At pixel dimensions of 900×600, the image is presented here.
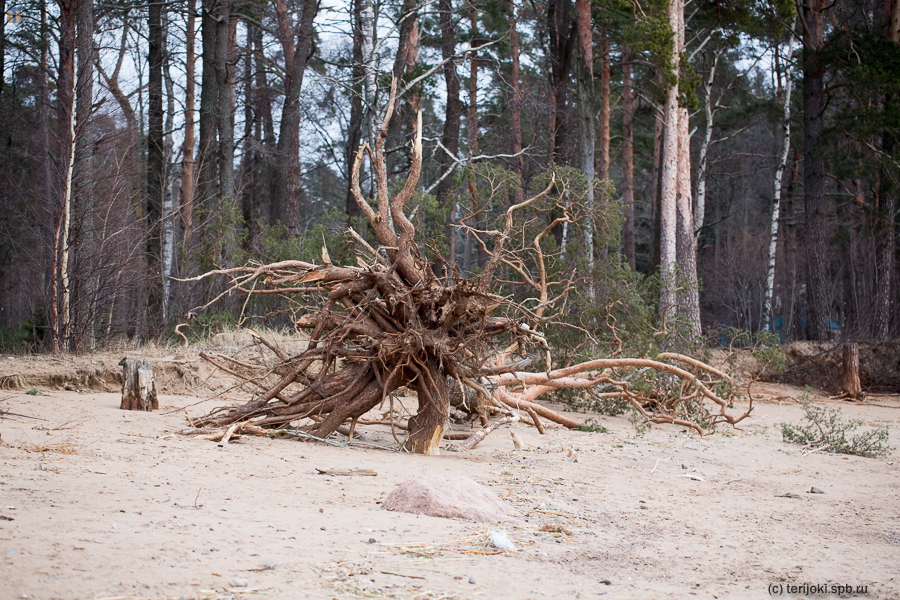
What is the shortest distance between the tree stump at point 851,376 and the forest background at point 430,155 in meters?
2.26

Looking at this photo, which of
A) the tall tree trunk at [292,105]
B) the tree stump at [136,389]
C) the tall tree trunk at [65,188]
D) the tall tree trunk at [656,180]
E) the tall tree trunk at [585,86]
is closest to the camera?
the tree stump at [136,389]

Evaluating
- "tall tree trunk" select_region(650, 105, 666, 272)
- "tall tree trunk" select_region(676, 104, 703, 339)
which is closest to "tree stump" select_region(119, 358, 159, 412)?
"tall tree trunk" select_region(676, 104, 703, 339)

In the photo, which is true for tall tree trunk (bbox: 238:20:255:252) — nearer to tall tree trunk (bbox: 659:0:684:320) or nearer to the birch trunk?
the birch trunk

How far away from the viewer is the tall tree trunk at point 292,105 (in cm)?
1741

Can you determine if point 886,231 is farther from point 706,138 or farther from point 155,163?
point 155,163

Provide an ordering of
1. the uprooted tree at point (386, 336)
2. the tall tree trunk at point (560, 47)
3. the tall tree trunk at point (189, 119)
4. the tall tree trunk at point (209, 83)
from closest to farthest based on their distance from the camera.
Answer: the uprooted tree at point (386, 336)
the tall tree trunk at point (209, 83)
the tall tree trunk at point (560, 47)
the tall tree trunk at point (189, 119)

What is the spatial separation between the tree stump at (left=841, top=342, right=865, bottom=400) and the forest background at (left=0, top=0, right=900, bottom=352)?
2.26 metres

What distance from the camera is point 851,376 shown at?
14.1 metres

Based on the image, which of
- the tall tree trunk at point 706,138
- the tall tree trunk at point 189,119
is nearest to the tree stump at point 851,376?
the tall tree trunk at point 706,138

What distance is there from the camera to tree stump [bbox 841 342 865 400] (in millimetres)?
13961

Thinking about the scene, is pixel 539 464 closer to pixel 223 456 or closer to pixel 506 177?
pixel 223 456

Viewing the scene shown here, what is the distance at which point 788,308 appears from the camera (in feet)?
82.0

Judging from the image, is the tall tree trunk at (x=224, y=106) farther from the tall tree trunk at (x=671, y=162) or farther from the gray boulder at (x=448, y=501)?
the gray boulder at (x=448, y=501)

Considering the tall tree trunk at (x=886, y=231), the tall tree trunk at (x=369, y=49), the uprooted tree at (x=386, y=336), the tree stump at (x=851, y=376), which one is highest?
the tall tree trunk at (x=369, y=49)
